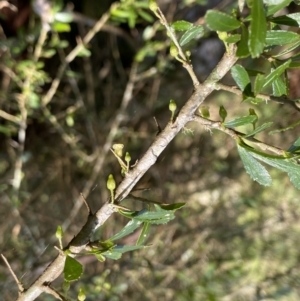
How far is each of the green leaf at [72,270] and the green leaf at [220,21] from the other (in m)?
0.34

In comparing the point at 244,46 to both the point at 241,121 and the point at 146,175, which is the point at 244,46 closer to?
the point at 241,121

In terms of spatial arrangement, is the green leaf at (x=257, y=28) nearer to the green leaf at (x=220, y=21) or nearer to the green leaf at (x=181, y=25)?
the green leaf at (x=220, y=21)

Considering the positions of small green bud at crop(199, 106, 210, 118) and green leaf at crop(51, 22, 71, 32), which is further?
green leaf at crop(51, 22, 71, 32)

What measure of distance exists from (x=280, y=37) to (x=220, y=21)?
90 mm

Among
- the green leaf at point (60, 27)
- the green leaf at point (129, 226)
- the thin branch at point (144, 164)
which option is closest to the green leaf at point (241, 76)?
the thin branch at point (144, 164)

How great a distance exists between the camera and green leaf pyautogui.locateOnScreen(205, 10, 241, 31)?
43 cm

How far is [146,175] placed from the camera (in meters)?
2.24

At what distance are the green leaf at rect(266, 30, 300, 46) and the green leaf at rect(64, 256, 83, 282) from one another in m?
0.36

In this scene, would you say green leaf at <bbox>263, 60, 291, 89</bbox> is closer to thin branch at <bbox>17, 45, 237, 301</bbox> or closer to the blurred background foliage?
thin branch at <bbox>17, 45, 237, 301</bbox>

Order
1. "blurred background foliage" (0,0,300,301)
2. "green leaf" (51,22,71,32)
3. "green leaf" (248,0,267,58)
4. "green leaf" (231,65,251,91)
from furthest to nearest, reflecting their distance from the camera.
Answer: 1. "blurred background foliage" (0,0,300,301)
2. "green leaf" (51,22,71,32)
3. "green leaf" (231,65,251,91)
4. "green leaf" (248,0,267,58)

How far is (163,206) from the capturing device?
600mm

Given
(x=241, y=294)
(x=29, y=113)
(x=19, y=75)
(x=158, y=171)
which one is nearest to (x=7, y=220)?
(x=29, y=113)

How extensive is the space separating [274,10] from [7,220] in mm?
1577

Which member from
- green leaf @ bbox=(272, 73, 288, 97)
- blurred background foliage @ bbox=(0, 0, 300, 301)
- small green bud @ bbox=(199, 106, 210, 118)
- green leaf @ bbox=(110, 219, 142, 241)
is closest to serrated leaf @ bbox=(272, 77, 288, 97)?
green leaf @ bbox=(272, 73, 288, 97)
